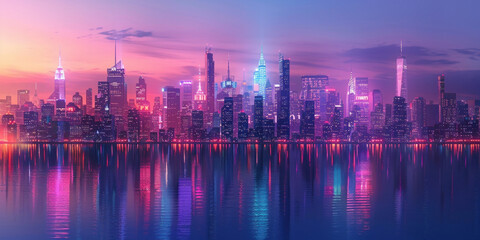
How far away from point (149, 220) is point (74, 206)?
6.88 metres

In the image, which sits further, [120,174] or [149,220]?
[120,174]

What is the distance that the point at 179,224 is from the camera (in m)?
26.9

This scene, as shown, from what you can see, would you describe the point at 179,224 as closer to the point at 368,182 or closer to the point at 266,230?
the point at 266,230

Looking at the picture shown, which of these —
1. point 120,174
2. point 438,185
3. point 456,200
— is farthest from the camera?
point 120,174

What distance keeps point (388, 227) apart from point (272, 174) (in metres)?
29.2

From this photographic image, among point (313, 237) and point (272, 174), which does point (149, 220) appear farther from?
point (272, 174)

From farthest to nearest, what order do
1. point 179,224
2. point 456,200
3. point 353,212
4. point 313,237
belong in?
point 456,200
point 353,212
point 179,224
point 313,237

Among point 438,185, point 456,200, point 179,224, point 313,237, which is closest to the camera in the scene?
point 313,237

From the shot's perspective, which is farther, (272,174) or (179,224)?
(272,174)

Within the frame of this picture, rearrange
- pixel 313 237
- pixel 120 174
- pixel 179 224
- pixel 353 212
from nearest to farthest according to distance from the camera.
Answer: pixel 313 237 < pixel 179 224 < pixel 353 212 < pixel 120 174

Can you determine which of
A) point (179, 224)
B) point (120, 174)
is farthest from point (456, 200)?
point (120, 174)

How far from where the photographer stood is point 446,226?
28109mm

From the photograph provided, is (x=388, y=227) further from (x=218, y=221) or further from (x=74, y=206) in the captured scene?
(x=74, y=206)

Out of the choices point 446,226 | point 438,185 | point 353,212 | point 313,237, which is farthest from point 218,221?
point 438,185
